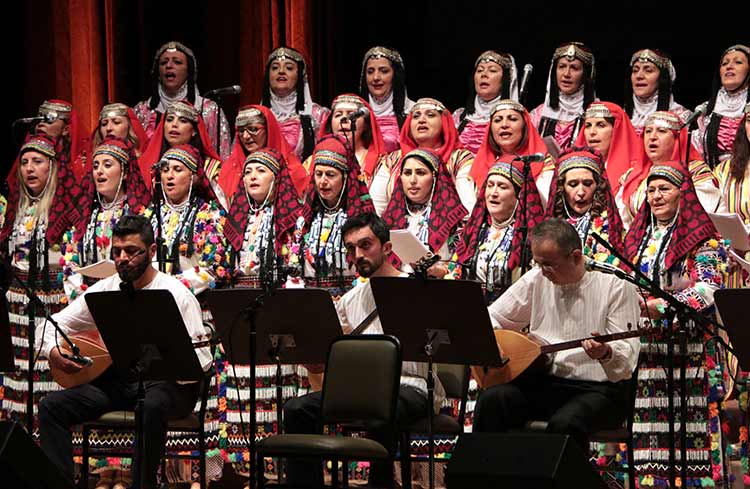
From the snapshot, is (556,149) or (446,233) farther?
(556,149)

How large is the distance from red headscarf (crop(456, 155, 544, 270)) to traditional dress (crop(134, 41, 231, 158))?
2682 mm

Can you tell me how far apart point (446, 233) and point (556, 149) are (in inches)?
48.6

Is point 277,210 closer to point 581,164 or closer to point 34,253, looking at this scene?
point 34,253

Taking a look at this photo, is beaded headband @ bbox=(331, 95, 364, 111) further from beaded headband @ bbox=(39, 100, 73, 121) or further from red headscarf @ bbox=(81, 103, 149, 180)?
beaded headband @ bbox=(39, 100, 73, 121)

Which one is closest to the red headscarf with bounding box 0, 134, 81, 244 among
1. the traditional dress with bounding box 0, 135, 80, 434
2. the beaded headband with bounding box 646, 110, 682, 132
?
the traditional dress with bounding box 0, 135, 80, 434

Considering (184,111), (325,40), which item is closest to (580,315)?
(184,111)

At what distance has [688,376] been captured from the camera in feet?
20.5

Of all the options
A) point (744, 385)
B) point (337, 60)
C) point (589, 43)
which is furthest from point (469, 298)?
point (337, 60)

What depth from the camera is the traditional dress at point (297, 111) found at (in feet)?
29.1

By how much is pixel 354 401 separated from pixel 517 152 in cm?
270

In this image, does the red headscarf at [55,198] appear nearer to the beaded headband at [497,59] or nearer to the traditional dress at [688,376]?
the beaded headband at [497,59]

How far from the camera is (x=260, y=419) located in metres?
7.01

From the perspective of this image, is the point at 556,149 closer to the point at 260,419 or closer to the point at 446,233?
the point at 446,233

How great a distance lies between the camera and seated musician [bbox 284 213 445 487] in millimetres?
5637
